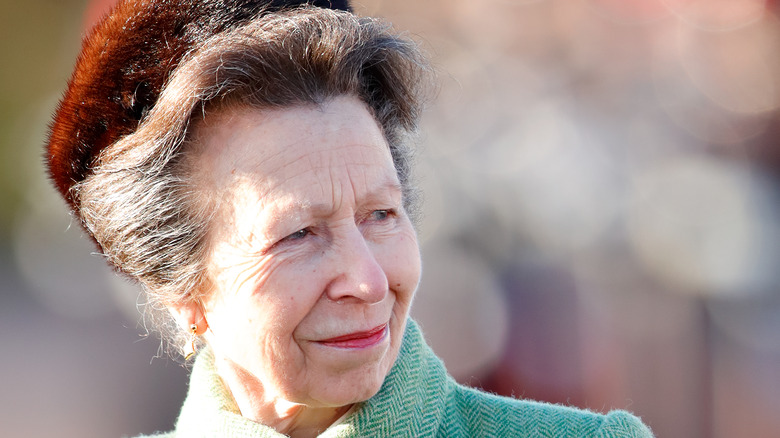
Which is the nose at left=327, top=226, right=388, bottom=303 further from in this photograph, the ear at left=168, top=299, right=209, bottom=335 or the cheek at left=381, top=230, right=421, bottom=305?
the ear at left=168, top=299, right=209, bottom=335

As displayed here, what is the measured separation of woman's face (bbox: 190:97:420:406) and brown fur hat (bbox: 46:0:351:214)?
8.5 inches

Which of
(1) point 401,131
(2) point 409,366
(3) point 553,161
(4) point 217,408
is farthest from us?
(3) point 553,161

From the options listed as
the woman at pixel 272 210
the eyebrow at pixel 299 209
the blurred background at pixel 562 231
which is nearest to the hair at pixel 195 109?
the woman at pixel 272 210

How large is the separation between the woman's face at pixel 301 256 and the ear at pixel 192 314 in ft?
0.44

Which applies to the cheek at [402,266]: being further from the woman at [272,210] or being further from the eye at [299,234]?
the eye at [299,234]

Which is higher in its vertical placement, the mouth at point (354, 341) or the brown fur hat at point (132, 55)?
the brown fur hat at point (132, 55)

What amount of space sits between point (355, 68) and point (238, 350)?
86cm

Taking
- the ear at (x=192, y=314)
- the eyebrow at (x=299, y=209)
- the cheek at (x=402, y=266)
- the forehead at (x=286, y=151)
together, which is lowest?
→ the ear at (x=192, y=314)

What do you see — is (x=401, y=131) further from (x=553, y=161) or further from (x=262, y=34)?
(x=553, y=161)

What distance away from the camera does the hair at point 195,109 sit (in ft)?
6.48

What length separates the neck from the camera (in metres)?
2.10

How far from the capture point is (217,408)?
2227 millimetres

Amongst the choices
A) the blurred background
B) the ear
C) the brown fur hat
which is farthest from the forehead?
A: the blurred background

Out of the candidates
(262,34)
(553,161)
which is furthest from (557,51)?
(262,34)
